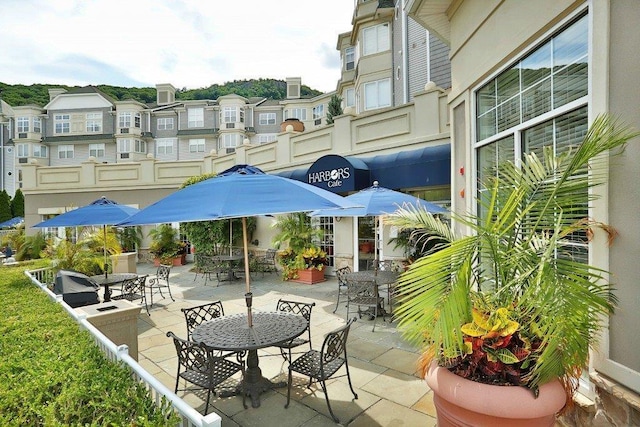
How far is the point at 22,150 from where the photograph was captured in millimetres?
A: 38625

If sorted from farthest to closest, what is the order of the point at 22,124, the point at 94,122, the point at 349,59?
the point at 94,122, the point at 22,124, the point at 349,59

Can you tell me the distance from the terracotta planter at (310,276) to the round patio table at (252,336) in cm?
684

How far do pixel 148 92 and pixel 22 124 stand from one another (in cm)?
2482

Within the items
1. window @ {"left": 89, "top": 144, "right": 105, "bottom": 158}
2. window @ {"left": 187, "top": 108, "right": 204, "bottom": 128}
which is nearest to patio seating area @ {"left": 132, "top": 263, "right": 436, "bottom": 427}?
window @ {"left": 187, "top": 108, "right": 204, "bottom": 128}

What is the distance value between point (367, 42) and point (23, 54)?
47.6 ft

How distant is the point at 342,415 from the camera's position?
3961 mm

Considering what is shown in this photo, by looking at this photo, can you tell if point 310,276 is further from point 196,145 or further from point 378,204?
point 196,145

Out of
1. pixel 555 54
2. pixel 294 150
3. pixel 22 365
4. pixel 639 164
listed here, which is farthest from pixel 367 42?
pixel 22 365

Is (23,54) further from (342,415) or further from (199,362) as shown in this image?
(342,415)

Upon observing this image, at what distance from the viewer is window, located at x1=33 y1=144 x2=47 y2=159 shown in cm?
3867

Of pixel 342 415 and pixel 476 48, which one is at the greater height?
pixel 476 48

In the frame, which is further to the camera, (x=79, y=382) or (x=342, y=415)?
(x=342, y=415)

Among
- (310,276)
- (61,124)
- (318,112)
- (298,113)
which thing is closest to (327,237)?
(310,276)

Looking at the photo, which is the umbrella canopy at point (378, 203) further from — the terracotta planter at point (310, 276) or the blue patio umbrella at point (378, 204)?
the terracotta planter at point (310, 276)
